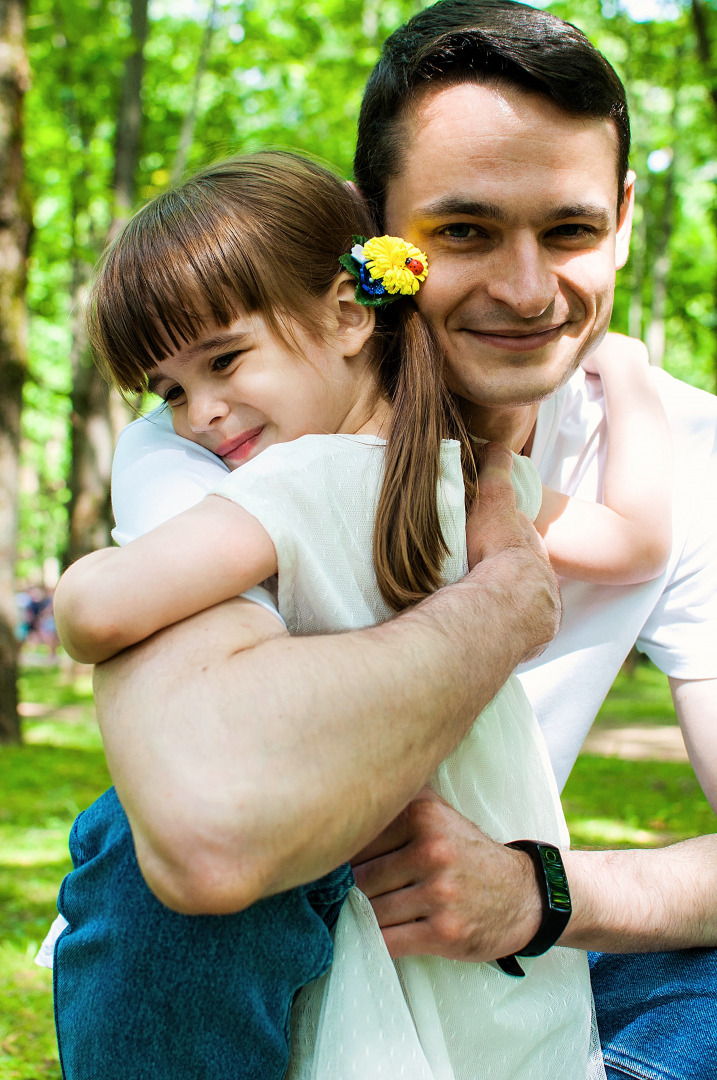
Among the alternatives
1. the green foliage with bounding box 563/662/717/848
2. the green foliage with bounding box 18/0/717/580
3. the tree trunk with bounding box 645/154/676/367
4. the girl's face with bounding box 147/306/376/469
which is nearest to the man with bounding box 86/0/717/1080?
the girl's face with bounding box 147/306/376/469

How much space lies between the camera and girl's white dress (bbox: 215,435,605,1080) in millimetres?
1545

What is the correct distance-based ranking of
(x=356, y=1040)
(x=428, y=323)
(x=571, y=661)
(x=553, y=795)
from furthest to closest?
(x=571, y=661)
(x=428, y=323)
(x=553, y=795)
(x=356, y=1040)

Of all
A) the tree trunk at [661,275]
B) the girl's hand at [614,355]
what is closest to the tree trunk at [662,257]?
the tree trunk at [661,275]

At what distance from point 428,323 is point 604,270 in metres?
0.48

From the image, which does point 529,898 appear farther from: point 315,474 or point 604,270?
point 604,270

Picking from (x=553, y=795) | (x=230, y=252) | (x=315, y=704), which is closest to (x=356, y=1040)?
(x=315, y=704)

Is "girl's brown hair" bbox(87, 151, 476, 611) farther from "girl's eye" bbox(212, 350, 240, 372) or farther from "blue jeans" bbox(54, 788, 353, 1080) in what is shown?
"blue jeans" bbox(54, 788, 353, 1080)

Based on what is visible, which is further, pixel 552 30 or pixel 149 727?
pixel 552 30

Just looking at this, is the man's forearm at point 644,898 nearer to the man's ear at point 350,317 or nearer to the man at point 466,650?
the man at point 466,650

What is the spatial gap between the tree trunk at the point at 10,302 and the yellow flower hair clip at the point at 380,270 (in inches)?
259

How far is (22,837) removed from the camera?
231 inches

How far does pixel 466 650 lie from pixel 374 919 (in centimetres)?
47

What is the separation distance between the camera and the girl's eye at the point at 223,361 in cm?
198

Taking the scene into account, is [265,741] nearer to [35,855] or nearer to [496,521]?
[496,521]
